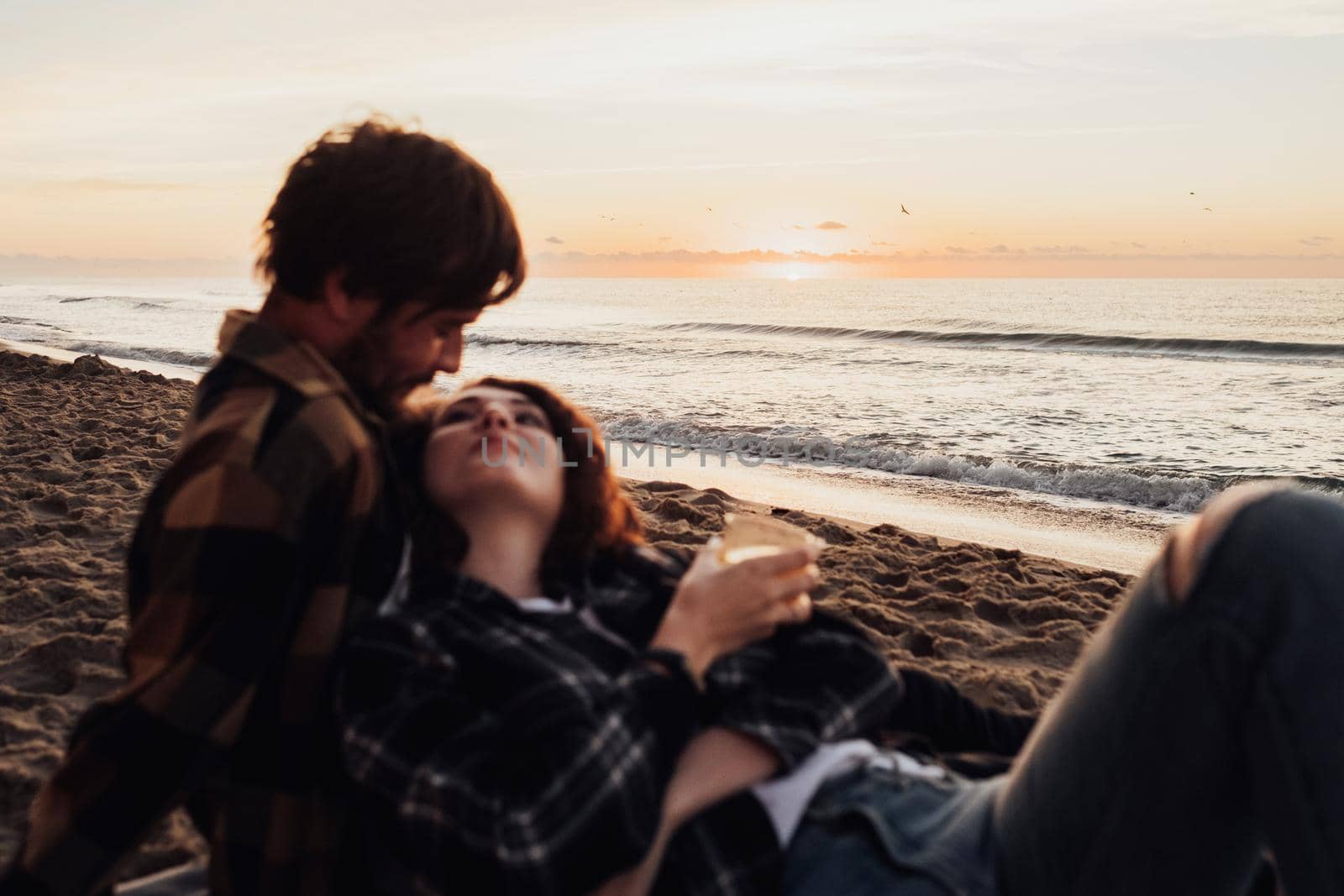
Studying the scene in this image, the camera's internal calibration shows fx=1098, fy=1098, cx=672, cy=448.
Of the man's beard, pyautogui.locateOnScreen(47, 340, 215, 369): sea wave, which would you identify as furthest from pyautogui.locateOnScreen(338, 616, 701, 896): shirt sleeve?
pyautogui.locateOnScreen(47, 340, 215, 369): sea wave

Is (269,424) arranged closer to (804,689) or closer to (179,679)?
(179,679)

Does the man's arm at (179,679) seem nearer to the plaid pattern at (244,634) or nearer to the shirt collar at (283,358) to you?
the plaid pattern at (244,634)

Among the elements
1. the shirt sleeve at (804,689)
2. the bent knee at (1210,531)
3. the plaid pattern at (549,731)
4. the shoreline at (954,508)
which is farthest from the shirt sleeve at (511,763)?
the shoreline at (954,508)

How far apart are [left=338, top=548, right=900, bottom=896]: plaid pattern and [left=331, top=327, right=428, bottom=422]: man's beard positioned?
1.29ft

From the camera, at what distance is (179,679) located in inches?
64.1

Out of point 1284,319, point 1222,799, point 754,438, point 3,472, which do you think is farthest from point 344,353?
point 1284,319

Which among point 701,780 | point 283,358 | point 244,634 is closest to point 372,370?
point 283,358

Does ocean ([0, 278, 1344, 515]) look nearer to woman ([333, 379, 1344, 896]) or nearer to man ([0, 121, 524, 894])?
woman ([333, 379, 1344, 896])

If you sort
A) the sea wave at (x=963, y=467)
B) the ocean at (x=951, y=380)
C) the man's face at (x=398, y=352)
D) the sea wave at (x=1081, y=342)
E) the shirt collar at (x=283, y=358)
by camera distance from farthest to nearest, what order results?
the sea wave at (x=1081, y=342) → the ocean at (x=951, y=380) → the sea wave at (x=963, y=467) → the man's face at (x=398, y=352) → the shirt collar at (x=283, y=358)

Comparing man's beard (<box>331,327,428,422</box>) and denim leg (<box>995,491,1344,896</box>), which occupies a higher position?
man's beard (<box>331,327,428,422</box>)

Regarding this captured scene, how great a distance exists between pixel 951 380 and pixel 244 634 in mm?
15978

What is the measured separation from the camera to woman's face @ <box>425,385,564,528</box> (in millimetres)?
2045

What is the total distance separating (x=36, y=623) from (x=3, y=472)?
9.66 feet

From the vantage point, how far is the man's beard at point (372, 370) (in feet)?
6.74
